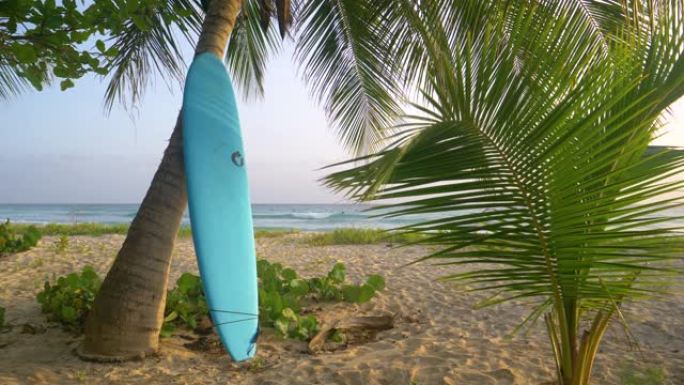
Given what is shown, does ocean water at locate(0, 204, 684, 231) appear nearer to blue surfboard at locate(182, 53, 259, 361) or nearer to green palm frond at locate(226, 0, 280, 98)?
green palm frond at locate(226, 0, 280, 98)

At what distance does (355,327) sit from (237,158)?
1365mm

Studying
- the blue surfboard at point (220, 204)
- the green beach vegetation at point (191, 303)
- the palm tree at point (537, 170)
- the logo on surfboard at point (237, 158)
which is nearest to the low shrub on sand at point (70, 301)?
the green beach vegetation at point (191, 303)

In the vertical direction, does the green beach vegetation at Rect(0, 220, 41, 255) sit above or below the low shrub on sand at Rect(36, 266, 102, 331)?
above

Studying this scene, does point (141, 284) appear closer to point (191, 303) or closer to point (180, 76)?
point (191, 303)

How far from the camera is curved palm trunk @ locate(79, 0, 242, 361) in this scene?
2678 mm

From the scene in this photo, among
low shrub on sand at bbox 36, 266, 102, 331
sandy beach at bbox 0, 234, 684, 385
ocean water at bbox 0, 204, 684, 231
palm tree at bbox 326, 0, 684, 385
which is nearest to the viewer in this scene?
palm tree at bbox 326, 0, 684, 385

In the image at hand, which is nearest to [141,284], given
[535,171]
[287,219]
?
[535,171]

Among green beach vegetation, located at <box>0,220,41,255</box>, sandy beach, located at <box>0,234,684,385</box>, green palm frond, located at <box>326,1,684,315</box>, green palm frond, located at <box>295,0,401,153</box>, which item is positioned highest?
green palm frond, located at <box>295,0,401,153</box>

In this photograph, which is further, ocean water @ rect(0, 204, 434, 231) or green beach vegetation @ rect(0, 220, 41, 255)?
ocean water @ rect(0, 204, 434, 231)

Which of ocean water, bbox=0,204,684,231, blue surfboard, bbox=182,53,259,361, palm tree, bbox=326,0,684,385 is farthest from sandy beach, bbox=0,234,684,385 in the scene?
ocean water, bbox=0,204,684,231

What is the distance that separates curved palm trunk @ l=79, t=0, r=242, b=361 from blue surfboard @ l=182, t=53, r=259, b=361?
11 cm

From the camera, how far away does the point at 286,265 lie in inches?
242

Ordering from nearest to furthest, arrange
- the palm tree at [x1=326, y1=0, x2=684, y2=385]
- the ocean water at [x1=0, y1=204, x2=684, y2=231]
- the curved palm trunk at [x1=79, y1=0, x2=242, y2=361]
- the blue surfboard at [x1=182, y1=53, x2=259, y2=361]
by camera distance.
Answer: the palm tree at [x1=326, y1=0, x2=684, y2=385] → the curved palm trunk at [x1=79, y1=0, x2=242, y2=361] → the blue surfboard at [x1=182, y1=53, x2=259, y2=361] → the ocean water at [x1=0, y1=204, x2=684, y2=231]

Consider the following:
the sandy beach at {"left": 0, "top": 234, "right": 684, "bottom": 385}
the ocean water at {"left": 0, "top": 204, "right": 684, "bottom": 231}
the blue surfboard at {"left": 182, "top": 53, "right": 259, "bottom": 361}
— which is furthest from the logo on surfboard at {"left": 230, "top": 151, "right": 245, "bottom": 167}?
the ocean water at {"left": 0, "top": 204, "right": 684, "bottom": 231}
